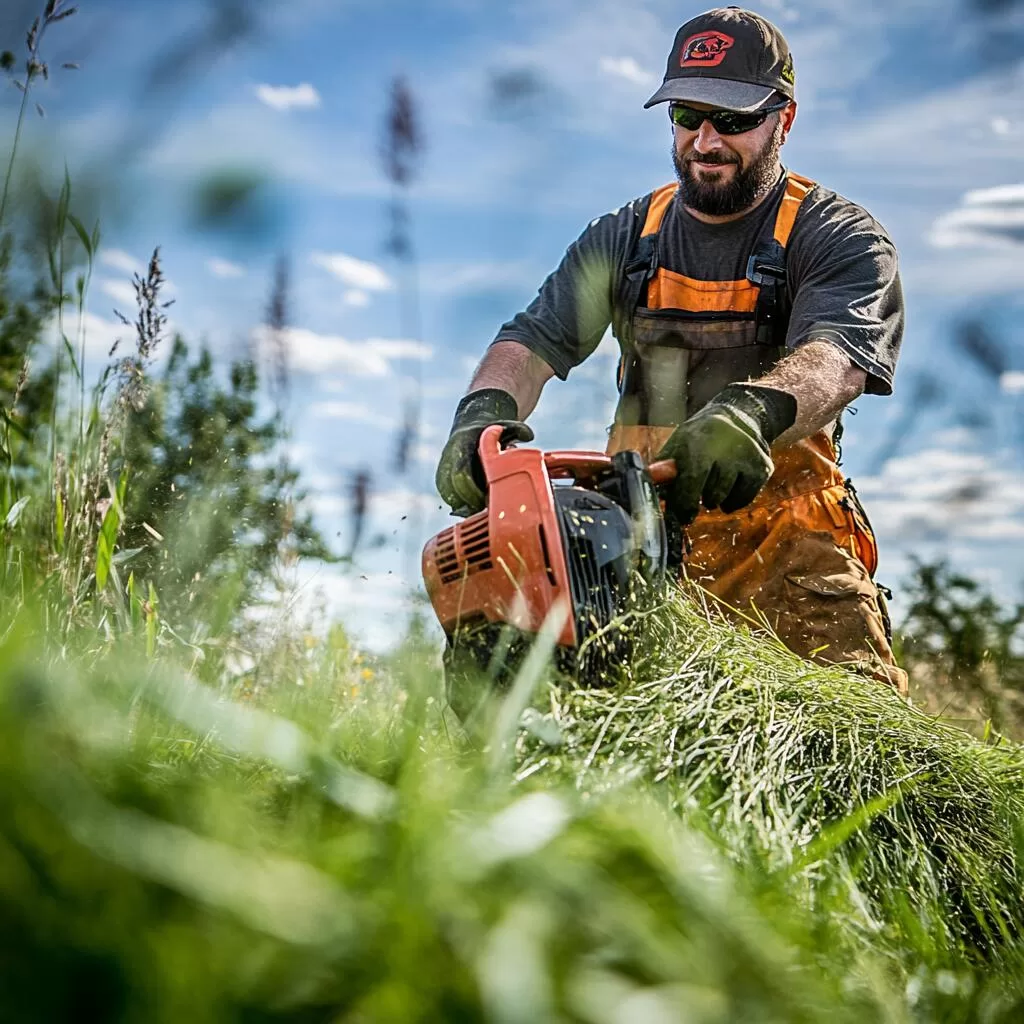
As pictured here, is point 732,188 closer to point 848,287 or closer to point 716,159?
point 716,159

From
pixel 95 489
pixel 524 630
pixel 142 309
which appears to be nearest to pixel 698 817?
pixel 524 630

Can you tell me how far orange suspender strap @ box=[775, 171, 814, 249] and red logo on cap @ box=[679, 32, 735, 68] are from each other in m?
0.51

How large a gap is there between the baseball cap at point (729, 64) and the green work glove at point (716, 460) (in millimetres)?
1617

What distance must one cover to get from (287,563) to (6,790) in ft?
8.17

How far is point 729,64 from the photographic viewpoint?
13.2 ft

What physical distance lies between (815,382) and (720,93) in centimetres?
136

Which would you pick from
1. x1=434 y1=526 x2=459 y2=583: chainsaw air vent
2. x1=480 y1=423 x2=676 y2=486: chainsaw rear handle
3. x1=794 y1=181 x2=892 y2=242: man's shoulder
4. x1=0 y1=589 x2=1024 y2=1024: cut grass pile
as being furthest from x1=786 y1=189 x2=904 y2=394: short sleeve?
x1=0 y1=589 x2=1024 y2=1024: cut grass pile

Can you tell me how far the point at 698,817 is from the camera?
5.11 feet

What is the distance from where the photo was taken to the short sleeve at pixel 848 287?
3428 millimetres

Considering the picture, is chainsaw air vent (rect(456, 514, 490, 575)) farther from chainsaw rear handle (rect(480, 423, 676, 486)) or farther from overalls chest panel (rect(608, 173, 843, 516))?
overalls chest panel (rect(608, 173, 843, 516))

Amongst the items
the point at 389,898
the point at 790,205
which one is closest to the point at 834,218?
the point at 790,205

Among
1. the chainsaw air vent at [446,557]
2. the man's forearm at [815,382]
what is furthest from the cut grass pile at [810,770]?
the man's forearm at [815,382]

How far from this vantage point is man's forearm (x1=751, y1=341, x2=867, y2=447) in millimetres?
3105

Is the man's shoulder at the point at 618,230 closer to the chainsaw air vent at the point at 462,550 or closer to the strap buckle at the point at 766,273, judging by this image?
the strap buckle at the point at 766,273
